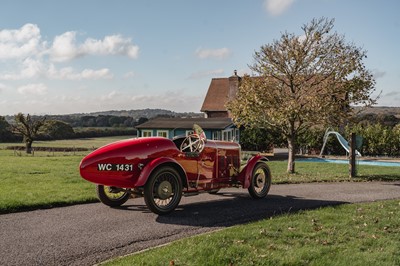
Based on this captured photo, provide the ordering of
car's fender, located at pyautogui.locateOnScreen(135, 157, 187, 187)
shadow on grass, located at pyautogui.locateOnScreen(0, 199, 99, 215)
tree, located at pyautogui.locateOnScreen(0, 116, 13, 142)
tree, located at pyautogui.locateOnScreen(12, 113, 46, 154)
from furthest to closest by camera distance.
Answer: tree, located at pyautogui.locateOnScreen(0, 116, 13, 142) → tree, located at pyautogui.locateOnScreen(12, 113, 46, 154) → shadow on grass, located at pyautogui.locateOnScreen(0, 199, 99, 215) → car's fender, located at pyautogui.locateOnScreen(135, 157, 187, 187)

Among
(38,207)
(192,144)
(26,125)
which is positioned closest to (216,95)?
(26,125)

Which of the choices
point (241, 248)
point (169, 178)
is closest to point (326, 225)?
point (241, 248)

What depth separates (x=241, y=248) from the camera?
564 cm

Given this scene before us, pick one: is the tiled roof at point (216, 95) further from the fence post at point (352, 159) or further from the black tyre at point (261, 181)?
the black tyre at point (261, 181)

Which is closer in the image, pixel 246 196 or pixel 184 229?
pixel 184 229

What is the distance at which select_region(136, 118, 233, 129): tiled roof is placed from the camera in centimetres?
3544

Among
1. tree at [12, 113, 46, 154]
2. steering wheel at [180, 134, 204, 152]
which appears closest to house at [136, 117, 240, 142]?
tree at [12, 113, 46, 154]

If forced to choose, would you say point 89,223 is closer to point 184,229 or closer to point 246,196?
point 184,229

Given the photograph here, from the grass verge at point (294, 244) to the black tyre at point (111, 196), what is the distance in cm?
293

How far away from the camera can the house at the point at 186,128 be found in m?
35.0

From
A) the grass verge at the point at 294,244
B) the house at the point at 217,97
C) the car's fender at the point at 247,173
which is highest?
the house at the point at 217,97

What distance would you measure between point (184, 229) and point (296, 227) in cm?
201

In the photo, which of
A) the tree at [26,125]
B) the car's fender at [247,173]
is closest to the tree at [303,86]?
the car's fender at [247,173]

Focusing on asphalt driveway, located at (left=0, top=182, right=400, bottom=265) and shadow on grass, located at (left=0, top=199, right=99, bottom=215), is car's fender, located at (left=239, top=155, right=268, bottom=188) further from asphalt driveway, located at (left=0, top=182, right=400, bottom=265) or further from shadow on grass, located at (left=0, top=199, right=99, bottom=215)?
shadow on grass, located at (left=0, top=199, right=99, bottom=215)
